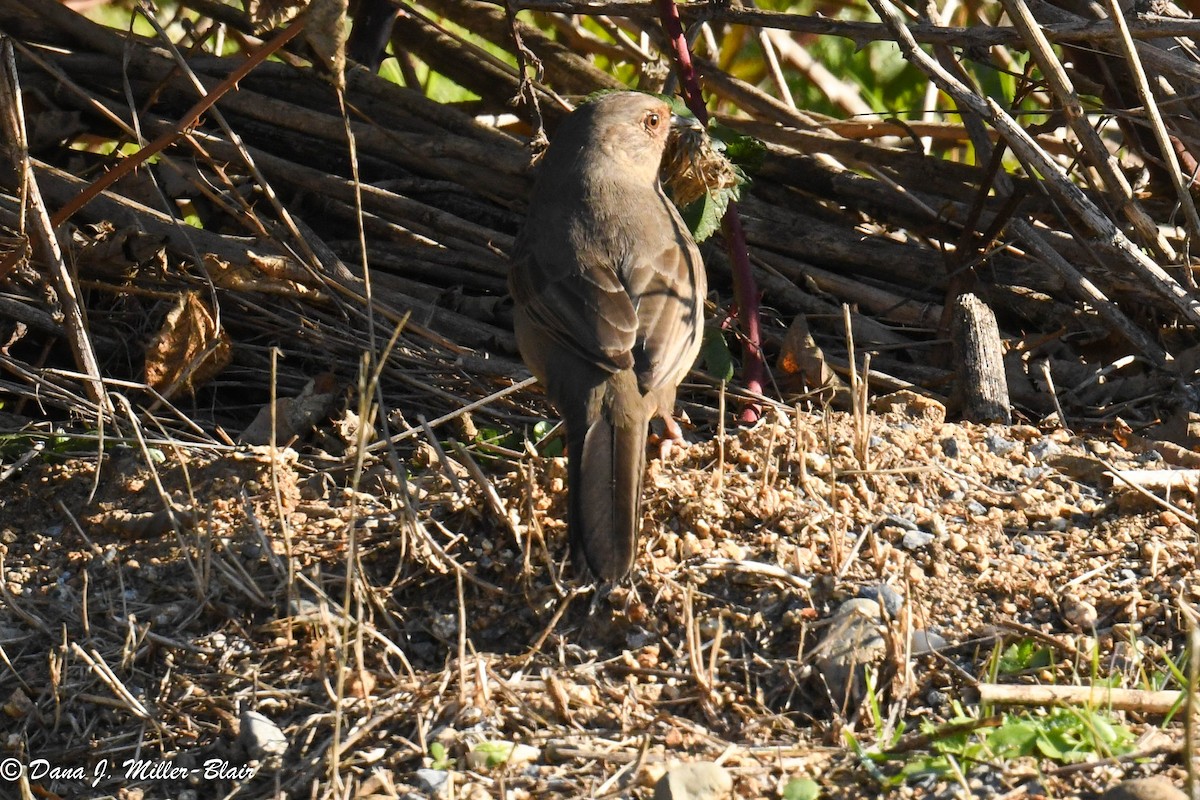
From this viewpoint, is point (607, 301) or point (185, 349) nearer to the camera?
point (607, 301)

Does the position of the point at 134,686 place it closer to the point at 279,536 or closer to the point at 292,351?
the point at 279,536

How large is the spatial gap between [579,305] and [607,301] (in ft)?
0.32

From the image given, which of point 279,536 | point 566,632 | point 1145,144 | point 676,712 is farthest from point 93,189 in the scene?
point 1145,144

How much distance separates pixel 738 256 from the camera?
210 inches

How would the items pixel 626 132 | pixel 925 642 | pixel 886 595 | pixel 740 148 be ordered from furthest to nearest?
pixel 626 132 → pixel 740 148 → pixel 886 595 → pixel 925 642

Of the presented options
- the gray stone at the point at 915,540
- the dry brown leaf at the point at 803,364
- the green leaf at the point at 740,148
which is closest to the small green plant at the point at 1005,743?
the gray stone at the point at 915,540

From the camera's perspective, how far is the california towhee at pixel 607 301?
3715 mm

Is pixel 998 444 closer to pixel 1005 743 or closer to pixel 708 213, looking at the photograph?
pixel 708 213

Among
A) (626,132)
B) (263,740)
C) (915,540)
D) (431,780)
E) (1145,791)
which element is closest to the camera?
(1145,791)

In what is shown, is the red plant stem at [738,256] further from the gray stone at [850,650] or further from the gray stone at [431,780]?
the gray stone at [431,780]

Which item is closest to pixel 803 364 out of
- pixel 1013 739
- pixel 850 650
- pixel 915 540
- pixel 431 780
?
pixel 915 540

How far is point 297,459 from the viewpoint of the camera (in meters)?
4.50

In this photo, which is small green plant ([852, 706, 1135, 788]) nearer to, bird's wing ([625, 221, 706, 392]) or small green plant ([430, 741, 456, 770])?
small green plant ([430, 741, 456, 770])

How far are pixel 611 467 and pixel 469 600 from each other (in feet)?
1.78
